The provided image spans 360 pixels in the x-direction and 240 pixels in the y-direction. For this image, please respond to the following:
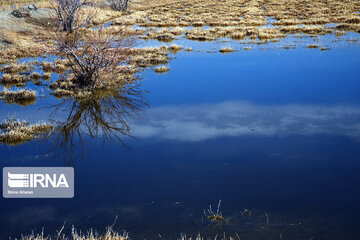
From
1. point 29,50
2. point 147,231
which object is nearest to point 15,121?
point 147,231

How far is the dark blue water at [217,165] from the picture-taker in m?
6.79

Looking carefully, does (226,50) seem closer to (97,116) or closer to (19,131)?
(97,116)

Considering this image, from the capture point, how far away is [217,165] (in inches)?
347

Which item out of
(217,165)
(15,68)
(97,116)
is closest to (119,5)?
(15,68)

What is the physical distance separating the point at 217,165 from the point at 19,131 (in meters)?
5.57

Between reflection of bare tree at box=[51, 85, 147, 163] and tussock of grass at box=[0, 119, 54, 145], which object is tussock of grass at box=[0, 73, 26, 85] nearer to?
reflection of bare tree at box=[51, 85, 147, 163]

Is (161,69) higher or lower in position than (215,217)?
higher

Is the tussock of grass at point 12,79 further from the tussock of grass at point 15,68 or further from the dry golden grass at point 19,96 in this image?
the dry golden grass at point 19,96

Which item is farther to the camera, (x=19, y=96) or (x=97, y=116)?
(x=19, y=96)

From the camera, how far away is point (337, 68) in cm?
1711

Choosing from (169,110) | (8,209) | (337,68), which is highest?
(337,68)

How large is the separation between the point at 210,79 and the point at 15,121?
26.1 feet

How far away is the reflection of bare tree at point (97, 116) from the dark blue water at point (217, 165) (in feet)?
0.62

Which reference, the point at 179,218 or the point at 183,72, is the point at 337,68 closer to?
the point at 183,72
